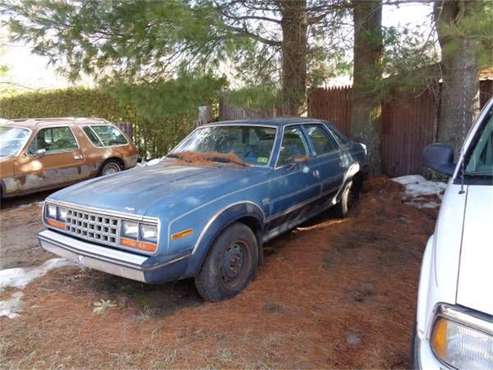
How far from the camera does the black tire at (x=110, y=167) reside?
8.70m

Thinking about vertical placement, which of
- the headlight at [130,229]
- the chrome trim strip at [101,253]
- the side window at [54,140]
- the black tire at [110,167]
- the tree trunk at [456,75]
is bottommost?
the chrome trim strip at [101,253]

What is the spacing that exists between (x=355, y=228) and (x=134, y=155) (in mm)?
5899

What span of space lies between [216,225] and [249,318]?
0.81 m

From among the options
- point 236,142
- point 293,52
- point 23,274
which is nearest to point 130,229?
point 23,274

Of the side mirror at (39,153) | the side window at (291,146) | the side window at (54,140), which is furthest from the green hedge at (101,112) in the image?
the side window at (291,146)

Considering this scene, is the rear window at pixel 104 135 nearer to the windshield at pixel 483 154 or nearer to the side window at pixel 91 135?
the side window at pixel 91 135

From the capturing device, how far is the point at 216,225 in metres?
3.48

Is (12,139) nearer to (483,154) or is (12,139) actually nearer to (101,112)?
(101,112)

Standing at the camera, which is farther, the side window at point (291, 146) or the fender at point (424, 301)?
the side window at point (291, 146)

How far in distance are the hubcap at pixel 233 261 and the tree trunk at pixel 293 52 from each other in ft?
13.9

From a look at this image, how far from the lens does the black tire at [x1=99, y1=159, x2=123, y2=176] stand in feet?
28.6

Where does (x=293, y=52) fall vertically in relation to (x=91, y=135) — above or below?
above

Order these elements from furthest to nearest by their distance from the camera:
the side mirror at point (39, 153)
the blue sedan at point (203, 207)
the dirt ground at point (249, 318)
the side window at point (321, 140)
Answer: the side mirror at point (39, 153) → the side window at point (321, 140) → the blue sedan at point (203, 207) → the dirt ground at point (249, 318)

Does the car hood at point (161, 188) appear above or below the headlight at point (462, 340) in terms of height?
above
